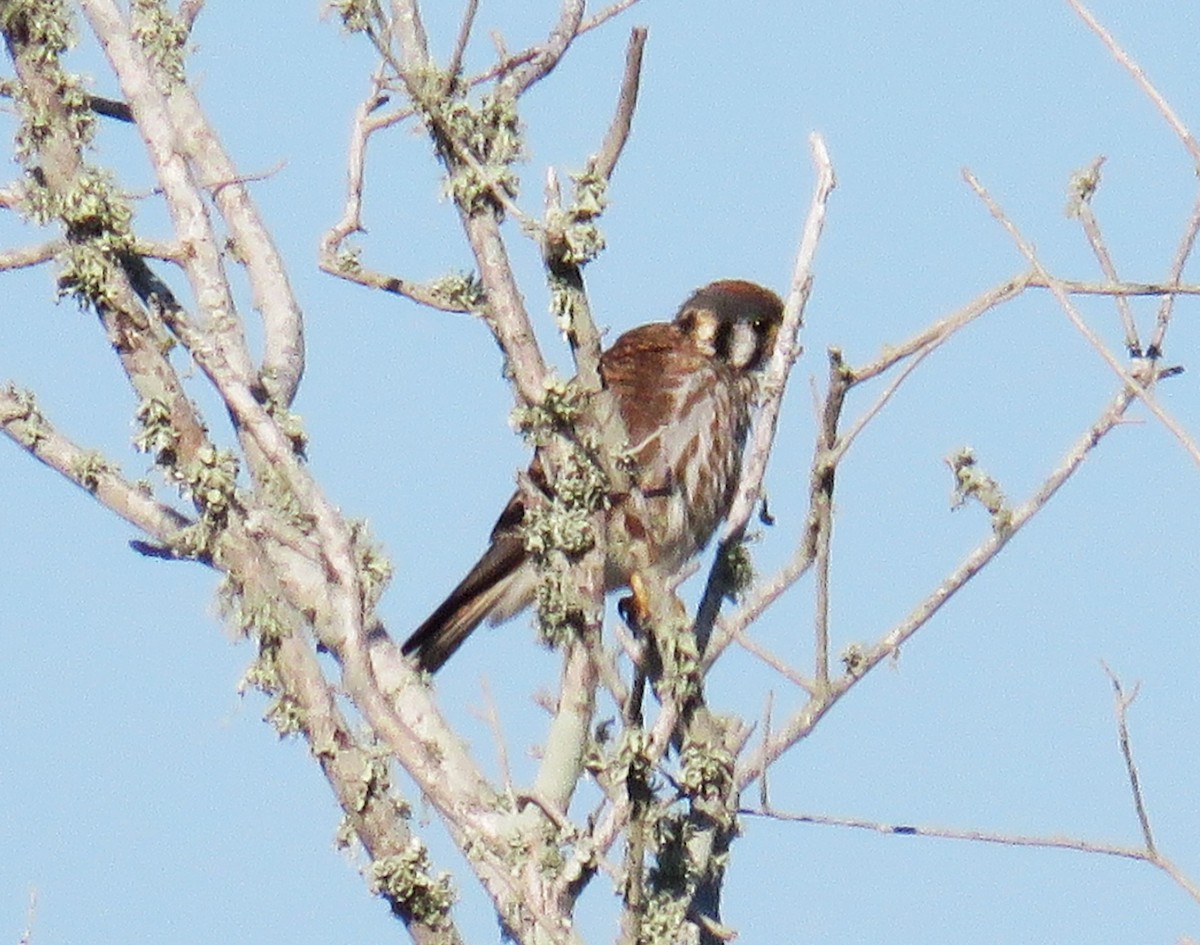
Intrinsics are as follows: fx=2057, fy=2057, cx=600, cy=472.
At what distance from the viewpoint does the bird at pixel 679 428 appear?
4633 millimetres

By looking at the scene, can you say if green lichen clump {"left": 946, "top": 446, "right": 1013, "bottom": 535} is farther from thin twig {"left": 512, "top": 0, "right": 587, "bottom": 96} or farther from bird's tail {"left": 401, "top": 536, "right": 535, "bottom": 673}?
bird's tail {"left": 401, "top": 536, "right": 535, "bottom": 673}

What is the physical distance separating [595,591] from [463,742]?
0.42m

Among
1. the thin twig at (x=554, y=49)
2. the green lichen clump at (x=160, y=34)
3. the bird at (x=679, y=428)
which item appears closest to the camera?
the thin twig at (x=554, y=49)

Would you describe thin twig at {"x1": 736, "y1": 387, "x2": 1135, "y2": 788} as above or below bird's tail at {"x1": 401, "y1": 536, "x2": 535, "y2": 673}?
below

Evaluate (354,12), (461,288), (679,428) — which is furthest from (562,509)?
(679,428)

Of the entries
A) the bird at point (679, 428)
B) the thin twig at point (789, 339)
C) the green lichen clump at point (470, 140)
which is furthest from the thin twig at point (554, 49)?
the bird at point (679, 428)

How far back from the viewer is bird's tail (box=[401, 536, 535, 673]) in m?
4.66

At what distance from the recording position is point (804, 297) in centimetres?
251

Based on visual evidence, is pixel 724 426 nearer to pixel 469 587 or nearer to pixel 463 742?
pixel 469 587

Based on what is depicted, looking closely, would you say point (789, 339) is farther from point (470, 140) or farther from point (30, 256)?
point (30, 256)

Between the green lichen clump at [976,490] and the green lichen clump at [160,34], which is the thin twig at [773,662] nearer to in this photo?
the green lichen clump at [976,490]

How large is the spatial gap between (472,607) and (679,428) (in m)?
0.64

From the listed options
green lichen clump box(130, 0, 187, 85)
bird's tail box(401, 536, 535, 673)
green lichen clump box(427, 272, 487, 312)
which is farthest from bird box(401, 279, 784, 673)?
green lichen clump box(427, 272, 487, 312)

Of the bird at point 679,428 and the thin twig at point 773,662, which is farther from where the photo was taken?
the bird at point 679,428
